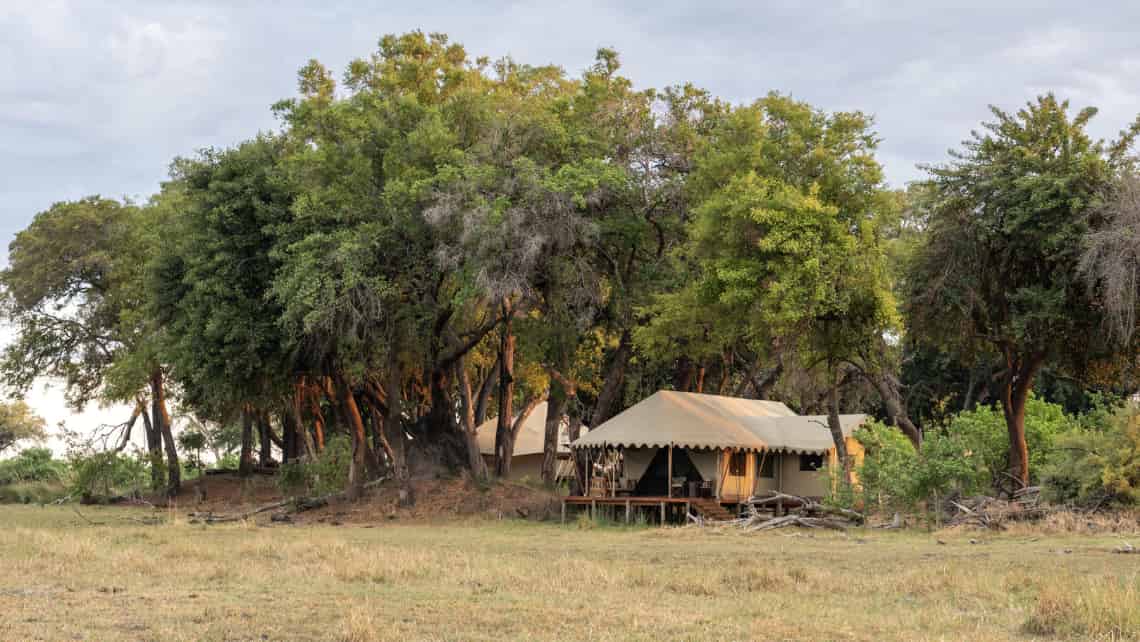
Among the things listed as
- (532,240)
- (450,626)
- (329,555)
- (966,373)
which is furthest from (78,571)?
(966,373)

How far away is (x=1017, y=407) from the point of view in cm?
3008

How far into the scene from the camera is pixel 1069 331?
2852 cm

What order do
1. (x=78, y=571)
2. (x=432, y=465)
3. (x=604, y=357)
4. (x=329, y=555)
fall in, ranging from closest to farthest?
(x=78, y=571) < (x=329, y=555) < (x=432, y=465) < (x=604, y=357)

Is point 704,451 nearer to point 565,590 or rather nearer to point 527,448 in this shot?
point 527,448

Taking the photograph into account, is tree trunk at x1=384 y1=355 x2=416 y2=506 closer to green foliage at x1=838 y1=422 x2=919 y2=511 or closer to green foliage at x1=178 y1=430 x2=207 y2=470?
green foliage at x1=838 y1=422 x2=919 y2=511

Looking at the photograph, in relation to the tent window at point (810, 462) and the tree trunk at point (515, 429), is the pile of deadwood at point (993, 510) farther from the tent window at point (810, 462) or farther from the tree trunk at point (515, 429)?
the tree trunk at point (515, 429)

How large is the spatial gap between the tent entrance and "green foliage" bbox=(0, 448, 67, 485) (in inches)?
1246

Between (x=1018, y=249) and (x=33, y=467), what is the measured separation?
51571 millimetres

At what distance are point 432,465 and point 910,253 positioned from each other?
50.8 ft

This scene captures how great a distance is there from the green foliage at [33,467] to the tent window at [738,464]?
3356cm

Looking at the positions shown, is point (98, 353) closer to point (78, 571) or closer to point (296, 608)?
point (78, 571)

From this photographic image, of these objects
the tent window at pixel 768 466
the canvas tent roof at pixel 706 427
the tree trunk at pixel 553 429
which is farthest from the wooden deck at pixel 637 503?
the tree trunk at pixel 553 429

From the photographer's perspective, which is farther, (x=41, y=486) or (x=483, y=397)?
(x=41, y=486)

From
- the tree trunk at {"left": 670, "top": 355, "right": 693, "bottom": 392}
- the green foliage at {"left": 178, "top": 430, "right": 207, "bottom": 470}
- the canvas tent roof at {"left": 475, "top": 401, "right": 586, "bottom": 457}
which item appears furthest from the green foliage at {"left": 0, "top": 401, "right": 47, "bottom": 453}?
the tree trunk at {"left": 670, "top": 355, "right": 693, "bottom": 392}
